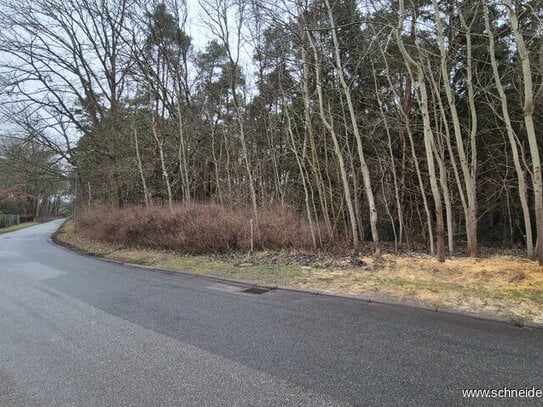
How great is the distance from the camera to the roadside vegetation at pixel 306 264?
16.8ft

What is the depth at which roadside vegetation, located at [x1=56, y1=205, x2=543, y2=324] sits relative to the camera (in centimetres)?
A: 511

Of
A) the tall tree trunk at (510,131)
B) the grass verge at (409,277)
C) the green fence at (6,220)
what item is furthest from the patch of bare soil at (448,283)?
the green fence at (6,220)

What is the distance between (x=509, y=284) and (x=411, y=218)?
11.0 meters

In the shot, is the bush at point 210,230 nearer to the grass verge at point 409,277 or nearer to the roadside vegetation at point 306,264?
the roadside vegetation at point 306,264

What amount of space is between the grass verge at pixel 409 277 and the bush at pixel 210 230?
3.45 feet

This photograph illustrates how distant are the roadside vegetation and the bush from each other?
0.12ft

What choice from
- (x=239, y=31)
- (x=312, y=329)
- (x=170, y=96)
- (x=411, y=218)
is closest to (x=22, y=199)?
(x=170, y=96)

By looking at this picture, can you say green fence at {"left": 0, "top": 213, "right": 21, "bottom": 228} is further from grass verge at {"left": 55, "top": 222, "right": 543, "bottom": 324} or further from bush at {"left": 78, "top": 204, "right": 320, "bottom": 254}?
grass verge at {"left": 55, "top": 222, "right": 543, "bottom": 324}

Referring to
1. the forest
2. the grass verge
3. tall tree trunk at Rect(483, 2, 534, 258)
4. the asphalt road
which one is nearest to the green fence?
the forest

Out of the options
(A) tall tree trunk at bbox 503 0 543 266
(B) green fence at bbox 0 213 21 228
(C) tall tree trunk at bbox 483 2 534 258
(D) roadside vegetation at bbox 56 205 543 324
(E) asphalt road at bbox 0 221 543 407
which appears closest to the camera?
(E) asphalt road at bbox 0 221 543 407

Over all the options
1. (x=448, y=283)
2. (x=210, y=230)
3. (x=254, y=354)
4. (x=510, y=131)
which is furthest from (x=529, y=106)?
(x=210, y=230)

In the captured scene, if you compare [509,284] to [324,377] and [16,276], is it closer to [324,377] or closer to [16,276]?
[324,377]

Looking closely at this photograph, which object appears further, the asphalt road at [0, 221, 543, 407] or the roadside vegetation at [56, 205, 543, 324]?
the roadside vegetation at [56, 205, 543, 324]

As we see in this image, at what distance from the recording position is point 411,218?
16047 millimetres
